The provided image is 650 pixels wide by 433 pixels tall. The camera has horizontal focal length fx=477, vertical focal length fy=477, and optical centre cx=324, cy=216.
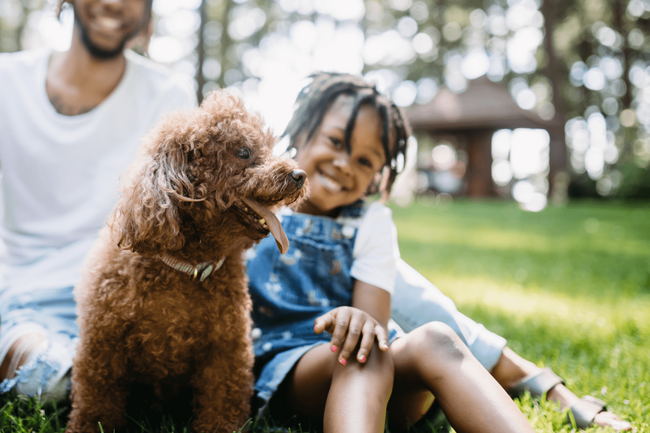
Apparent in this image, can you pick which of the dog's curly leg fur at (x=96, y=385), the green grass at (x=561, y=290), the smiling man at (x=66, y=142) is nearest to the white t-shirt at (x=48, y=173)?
the smiling man at (x=66, y=142)

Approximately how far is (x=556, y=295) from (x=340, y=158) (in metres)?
3.02

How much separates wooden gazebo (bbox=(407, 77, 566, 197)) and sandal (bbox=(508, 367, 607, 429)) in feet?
50.0

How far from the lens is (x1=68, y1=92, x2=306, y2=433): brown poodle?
5.50ft

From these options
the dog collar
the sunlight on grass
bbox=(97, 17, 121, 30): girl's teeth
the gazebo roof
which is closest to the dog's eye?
the dog collar

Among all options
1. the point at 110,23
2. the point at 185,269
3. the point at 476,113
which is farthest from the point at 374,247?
the point at 476,113

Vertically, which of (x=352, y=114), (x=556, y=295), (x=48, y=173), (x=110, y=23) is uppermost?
(x=110, y=23)

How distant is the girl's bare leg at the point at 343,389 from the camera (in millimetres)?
1577

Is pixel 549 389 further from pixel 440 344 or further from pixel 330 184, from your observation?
pixel 330 184

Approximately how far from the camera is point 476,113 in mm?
16828

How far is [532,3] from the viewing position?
2498cm

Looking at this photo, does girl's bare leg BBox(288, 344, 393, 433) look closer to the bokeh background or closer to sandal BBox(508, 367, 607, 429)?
sandal BBox(508, 367, 607, 429)

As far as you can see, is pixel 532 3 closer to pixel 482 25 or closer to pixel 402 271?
pixel 482 25

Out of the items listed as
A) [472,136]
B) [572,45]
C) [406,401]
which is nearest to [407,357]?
[406,401]

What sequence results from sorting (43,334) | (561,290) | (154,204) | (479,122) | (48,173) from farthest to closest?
(479,122), (561,290), (48,173), (43,334), (154,204)
